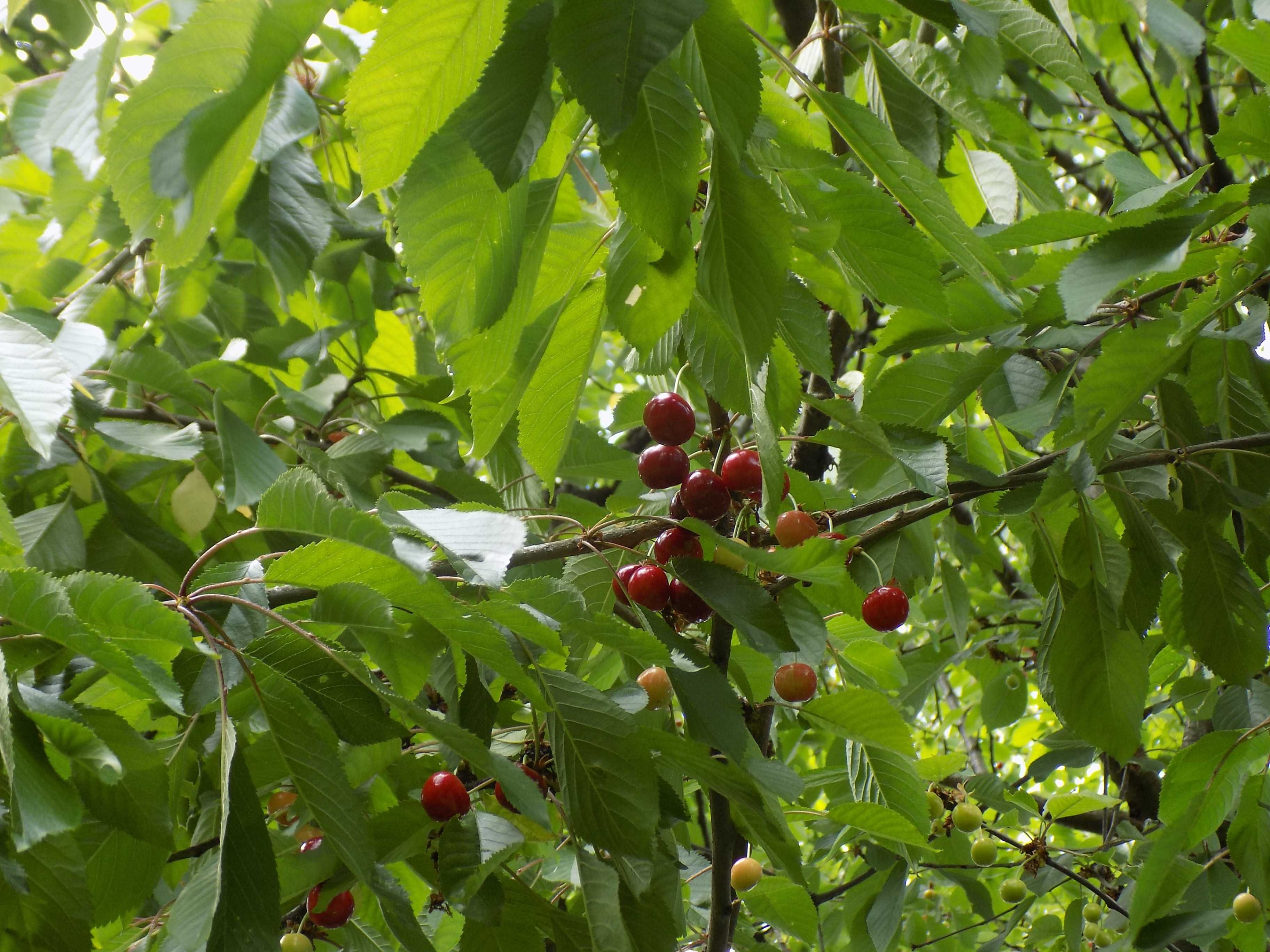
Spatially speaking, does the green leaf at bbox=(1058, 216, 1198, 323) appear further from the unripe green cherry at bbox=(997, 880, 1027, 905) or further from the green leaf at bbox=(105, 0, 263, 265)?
the unripe green cherry at bbox=(997, 880, 1027, 905)

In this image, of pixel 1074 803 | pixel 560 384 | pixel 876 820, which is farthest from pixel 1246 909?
pixel 560 384

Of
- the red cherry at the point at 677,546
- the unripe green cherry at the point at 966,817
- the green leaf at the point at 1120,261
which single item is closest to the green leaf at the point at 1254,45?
the green leaf at the point at 1120,261

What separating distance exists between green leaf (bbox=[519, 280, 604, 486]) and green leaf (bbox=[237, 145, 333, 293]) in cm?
75

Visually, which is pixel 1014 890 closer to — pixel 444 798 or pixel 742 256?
pixel 444 798

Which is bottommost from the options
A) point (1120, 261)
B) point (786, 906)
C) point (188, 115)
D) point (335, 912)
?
point (786, 906)

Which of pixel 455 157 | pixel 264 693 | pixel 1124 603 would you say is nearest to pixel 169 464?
pixel 264 693

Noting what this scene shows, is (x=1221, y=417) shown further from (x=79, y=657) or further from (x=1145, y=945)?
(x=79, y=657)

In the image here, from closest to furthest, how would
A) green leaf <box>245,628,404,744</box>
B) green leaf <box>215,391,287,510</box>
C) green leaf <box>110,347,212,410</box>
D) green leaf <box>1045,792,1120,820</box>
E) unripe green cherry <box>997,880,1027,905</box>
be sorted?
green leaf <box>245,628,404,744</box> → green leaf <box>215,391,287,510</box> → green leaf <box>110,347,212,410</box> → green leaf <box>1045,792,1120,820</box> → unripe green cherry <box>997,880,1027,905</box>

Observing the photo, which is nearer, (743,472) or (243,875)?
(243,875)

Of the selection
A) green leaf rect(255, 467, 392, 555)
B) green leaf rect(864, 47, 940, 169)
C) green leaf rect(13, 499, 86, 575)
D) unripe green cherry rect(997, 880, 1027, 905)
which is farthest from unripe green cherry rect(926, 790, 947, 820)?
green leaf rect(13, 499, 86, 575)

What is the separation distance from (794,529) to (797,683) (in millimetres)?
248

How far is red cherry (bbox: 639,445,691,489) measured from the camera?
112cm

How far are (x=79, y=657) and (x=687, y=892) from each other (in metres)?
1.79

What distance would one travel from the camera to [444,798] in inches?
37.8
